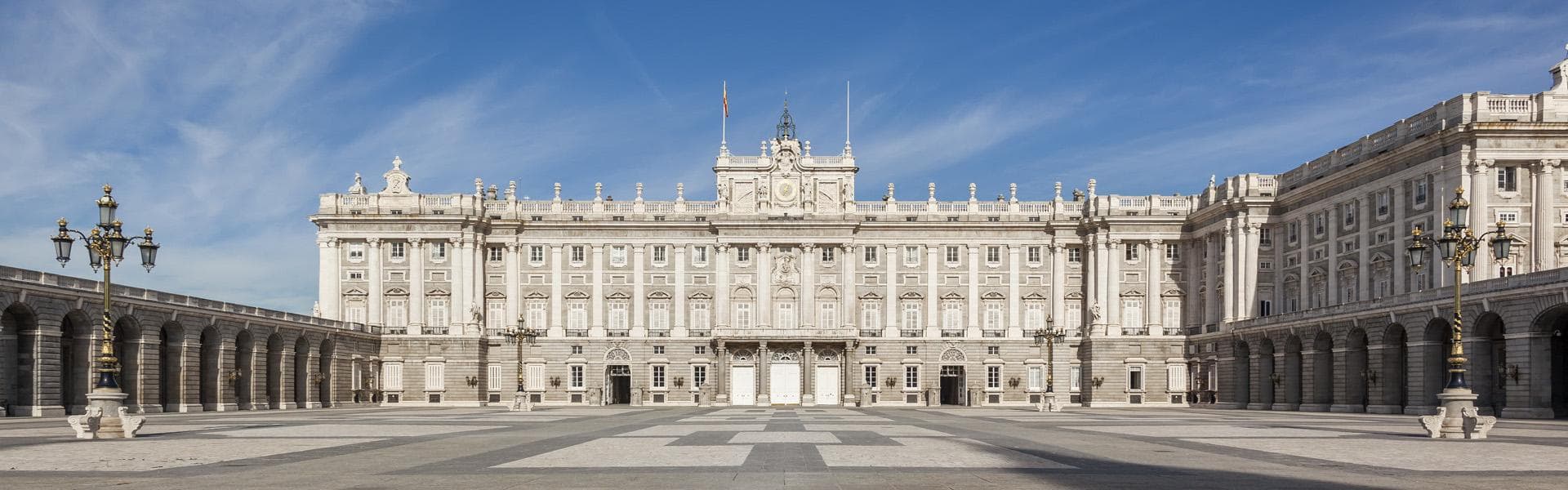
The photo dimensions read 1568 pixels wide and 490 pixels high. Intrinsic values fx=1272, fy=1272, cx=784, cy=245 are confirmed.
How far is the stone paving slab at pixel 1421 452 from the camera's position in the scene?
2227 cm

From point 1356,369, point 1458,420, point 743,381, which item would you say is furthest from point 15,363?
point 1356,369

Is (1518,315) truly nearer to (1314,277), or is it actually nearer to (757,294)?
(1314,277)

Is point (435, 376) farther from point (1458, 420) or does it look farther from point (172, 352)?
point (1458, 420)

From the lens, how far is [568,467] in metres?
21.6

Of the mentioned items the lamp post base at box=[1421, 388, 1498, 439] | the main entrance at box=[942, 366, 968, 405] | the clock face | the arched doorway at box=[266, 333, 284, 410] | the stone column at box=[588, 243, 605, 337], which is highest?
the clock face

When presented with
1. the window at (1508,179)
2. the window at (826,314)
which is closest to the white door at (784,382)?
the window at (826,314)

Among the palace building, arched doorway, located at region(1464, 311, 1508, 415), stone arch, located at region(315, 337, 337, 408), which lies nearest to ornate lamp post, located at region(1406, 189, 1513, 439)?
arched doorway, located at region(1464, 311, 1508, 415)

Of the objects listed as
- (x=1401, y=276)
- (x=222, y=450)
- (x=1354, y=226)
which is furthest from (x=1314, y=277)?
(x=222, y=450)

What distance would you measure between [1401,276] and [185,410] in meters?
59.3

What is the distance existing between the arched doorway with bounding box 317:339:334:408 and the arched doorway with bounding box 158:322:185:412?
16.2 metres

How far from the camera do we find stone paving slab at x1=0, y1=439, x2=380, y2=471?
22.0m

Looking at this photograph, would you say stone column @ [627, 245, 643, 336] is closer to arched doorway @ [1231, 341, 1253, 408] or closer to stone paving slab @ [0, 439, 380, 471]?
arched doorway @ [1231, 341, 1253, 408]

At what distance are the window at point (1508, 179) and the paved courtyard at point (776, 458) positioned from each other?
23.3 metres

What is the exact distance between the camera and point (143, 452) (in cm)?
2556
